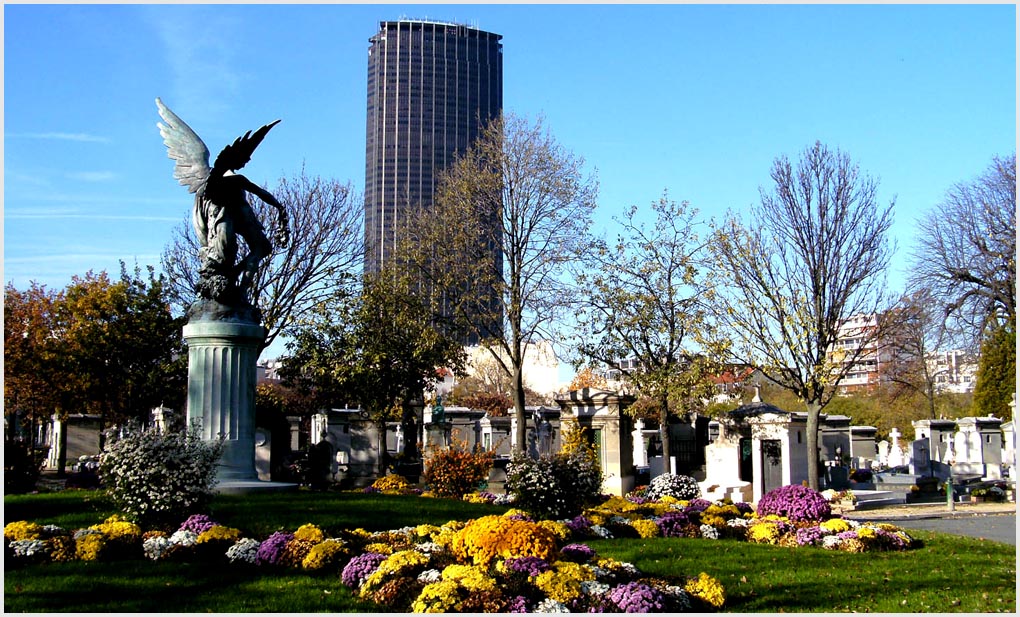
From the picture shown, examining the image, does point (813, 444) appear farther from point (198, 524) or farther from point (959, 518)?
point (198, 524)

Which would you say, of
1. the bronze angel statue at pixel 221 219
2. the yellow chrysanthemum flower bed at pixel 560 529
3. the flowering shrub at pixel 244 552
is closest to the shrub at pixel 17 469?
the bronze angel statue at pixel 221 219

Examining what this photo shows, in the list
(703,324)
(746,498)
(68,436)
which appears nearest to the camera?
(746,498)

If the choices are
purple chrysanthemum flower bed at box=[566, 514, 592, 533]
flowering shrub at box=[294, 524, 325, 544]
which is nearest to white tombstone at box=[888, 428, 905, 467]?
purple chrysanthemum flower bed at box=[566, 514, 592, 533]

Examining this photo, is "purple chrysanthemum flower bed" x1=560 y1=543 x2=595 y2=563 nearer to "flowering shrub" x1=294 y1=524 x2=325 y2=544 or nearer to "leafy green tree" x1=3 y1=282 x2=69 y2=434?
"flowering shrub" x1=294 y1=524 x2=325 y2=544

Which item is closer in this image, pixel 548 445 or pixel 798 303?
pixel 798 303

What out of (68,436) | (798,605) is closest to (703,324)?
(798,605)

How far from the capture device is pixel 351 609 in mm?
9430

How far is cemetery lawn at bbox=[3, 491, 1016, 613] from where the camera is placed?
9.66 metres

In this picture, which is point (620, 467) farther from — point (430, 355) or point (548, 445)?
point (548, 445)

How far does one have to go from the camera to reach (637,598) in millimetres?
9078

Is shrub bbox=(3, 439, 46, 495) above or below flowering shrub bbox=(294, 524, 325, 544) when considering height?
above

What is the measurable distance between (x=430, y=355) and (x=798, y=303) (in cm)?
1212

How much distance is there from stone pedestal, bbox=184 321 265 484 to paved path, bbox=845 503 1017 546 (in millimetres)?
13885

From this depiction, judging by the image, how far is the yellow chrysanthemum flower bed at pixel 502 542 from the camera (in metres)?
10.9
